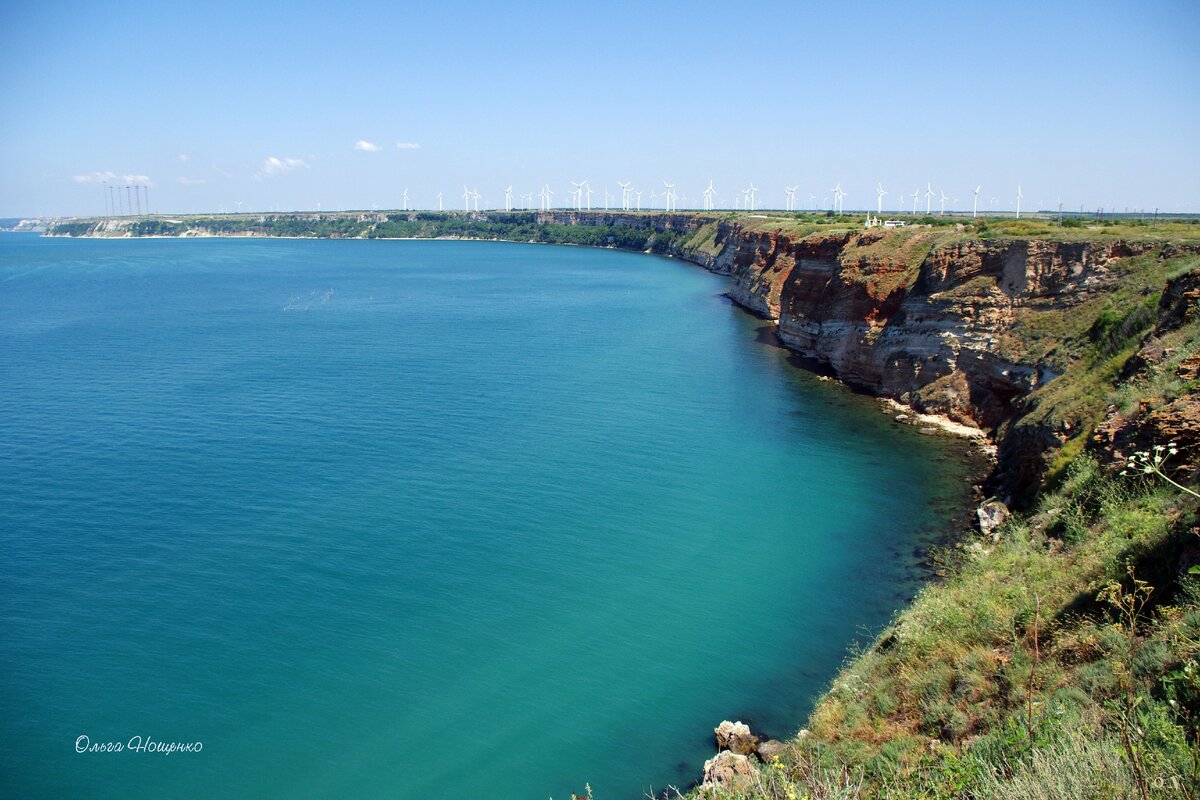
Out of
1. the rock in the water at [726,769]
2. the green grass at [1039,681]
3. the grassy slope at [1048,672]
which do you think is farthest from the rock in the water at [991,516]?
the rock in the water at [726,769]

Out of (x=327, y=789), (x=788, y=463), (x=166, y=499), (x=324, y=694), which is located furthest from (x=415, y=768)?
(x=788, y=463)

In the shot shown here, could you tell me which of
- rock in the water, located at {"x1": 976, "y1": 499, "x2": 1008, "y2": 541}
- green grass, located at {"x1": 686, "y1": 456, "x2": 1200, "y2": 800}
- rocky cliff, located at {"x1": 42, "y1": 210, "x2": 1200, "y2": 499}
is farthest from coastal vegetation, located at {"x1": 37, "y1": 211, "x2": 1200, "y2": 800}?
rock in the water, located at {"x1": 976, "y1": 499, "x2": 1008, "y2": 541}

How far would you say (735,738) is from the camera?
16328 millimetres

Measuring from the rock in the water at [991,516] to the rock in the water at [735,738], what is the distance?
Answer: 39.9 ft

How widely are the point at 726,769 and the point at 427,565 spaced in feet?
39.6

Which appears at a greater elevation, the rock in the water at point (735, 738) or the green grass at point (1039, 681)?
the green grass at point (1039, 681)

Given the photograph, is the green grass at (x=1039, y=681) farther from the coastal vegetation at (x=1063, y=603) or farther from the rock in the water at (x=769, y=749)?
the rock in the water at (x=769, y=749)

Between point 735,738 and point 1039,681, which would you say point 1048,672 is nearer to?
point 1039,681

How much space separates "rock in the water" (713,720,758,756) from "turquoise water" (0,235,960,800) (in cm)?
75

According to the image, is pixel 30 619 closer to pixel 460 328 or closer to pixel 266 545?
pixel 266 545

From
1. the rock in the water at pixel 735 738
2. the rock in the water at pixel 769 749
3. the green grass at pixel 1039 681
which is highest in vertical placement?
the green grass at pixel 1039 681

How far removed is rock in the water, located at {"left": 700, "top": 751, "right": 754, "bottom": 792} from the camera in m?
14.3

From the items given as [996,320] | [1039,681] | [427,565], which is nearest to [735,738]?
[1039,681]

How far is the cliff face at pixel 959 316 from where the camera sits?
34.0 m
